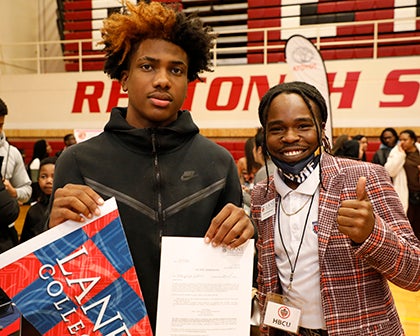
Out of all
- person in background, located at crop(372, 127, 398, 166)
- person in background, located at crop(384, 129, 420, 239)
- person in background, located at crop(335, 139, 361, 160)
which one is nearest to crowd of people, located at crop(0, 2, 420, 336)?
person in background, located at crop(335, 139, 361, 160)

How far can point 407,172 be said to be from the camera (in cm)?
473

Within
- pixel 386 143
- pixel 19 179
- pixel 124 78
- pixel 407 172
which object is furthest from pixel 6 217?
pixel 386 143

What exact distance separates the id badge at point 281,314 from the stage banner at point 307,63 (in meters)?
2.40

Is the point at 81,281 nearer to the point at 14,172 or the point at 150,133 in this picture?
the point at 150,133

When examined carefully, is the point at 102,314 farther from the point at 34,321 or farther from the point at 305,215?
the point at 305,215

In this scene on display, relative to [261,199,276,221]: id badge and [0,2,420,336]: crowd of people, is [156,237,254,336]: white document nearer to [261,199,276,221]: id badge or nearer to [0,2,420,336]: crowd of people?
[0,2,420,336]: crowd of people

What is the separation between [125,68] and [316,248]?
2.41 ft

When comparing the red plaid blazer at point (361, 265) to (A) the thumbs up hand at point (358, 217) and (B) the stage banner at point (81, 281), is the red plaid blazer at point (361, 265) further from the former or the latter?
(B) the stage banner at point (81, 281)

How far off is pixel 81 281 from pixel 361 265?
2.48 feet

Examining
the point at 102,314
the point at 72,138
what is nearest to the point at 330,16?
the point at 72,138

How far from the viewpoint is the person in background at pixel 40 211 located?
2535 millimetres

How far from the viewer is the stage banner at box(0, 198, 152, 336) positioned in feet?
2.94

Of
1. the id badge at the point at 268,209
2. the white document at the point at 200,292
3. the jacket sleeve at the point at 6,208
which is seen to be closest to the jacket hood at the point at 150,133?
the white document at the point at 200,292

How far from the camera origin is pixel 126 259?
93cm
